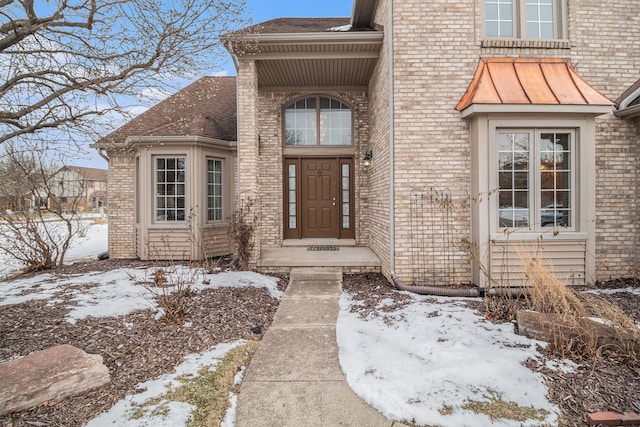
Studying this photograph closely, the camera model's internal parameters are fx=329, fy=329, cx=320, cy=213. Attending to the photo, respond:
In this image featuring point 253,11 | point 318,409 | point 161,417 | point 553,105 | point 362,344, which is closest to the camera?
point 161,417

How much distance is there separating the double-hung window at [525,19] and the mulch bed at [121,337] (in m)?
6.16

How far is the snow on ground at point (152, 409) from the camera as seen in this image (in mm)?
2347

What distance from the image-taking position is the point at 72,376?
2725 millimetres

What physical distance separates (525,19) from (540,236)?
151 inches

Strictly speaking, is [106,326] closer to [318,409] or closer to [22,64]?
[318,409]

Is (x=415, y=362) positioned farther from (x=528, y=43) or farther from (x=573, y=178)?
(x=528, y=43)

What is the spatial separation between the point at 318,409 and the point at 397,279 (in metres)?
3.42

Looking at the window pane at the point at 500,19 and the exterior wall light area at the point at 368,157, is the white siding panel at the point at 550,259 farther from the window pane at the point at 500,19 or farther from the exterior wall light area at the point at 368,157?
the window pane at the point at 500,19

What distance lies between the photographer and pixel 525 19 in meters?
5.81

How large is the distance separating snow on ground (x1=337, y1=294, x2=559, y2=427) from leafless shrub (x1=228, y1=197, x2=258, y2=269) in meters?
3.03

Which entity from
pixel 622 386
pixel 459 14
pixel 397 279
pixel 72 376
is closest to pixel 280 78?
pixel 459 14

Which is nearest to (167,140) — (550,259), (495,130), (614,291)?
(495,130)

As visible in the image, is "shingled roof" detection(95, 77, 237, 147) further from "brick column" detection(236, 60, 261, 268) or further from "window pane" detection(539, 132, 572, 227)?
"window pane" detection(539, 132, 572, 227)

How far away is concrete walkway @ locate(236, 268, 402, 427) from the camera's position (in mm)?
2514
